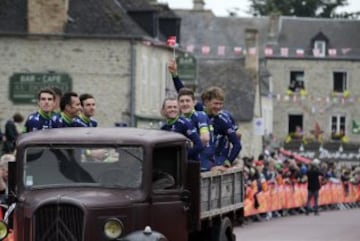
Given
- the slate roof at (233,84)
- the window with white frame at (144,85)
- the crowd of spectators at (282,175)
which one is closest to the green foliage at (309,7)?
the slate roof at (233,84)

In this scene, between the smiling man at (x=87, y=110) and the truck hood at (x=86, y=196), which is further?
the smiling man at (x=87, y=110)

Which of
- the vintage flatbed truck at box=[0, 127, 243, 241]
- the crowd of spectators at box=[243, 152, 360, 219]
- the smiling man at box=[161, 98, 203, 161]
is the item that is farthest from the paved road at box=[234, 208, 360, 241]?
the vintage flatbed truck at box=[0, 127, 243, 241]

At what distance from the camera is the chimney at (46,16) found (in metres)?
42.1

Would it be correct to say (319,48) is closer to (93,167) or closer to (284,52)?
(284,52)

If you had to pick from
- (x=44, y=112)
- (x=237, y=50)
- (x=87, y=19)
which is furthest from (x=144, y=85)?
(x=44, y=112)

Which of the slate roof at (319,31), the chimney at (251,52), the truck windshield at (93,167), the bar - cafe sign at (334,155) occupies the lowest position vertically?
the bar - cafe sign at (334,155)

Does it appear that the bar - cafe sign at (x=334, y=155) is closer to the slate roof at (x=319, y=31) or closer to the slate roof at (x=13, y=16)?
the slate roof at (x=319, y=31)

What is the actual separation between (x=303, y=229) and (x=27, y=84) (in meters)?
16.0

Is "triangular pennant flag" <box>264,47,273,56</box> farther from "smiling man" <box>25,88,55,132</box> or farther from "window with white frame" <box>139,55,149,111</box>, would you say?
"smiling man" <box>25,88,55,132</box>

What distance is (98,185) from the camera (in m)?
12.7

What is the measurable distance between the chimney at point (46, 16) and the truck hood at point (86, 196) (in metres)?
29.9

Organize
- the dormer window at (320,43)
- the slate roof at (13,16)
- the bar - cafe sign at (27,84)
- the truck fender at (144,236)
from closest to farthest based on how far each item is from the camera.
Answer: the truck fender at (144,236) → the bar - cafe sign at (27,84) → the slate roof at (13,16) → the dormer window at (320,43)

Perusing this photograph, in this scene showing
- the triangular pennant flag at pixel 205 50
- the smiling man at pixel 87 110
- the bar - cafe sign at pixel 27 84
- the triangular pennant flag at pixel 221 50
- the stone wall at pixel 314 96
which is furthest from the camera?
the stone wall at pixel 314 96

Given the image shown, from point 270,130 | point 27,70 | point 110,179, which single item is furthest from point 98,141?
point 270,130
